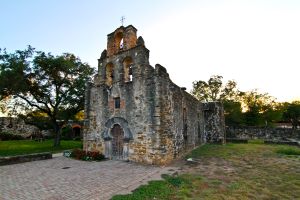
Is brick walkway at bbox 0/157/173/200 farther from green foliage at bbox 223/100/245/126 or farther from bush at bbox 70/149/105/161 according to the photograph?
green foliage at bbox 223/100/245/126

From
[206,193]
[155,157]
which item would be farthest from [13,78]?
[206,193]

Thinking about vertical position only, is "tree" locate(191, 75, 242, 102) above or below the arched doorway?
above

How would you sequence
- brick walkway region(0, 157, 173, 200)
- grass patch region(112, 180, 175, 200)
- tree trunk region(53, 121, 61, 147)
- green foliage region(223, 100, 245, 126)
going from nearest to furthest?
1. grass patch region(112, 180, 175, 200)
2. brick walkway region(0, 157, 173, 200)
3. tree trunk region(53, 121, 61, 147)
4. green foliage region(223, 100, 245, 126)

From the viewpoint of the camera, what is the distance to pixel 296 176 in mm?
9352

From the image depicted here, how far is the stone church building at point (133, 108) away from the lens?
1230 cm

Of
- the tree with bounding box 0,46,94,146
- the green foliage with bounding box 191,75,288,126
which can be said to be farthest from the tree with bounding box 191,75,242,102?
the tree with bounding box 0,46,94,146

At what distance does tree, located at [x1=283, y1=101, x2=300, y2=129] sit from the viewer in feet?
154

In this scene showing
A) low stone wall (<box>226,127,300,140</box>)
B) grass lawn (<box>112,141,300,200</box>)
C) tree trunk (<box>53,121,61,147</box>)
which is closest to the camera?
grass lawn (<box>112,141,300,200</box>)

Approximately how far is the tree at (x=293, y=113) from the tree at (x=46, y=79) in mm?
44899

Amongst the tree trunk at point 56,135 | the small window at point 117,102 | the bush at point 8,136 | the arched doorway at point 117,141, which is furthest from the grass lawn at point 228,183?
the bush at point 8,136

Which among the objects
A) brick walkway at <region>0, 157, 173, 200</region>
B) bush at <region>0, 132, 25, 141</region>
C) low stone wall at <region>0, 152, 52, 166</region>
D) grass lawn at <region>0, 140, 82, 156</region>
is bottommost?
brick walkway at <region>0, 157, 173, 200</region>

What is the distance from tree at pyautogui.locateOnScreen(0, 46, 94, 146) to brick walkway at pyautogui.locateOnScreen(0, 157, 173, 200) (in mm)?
9024

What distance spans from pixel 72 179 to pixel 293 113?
51461 millimetres

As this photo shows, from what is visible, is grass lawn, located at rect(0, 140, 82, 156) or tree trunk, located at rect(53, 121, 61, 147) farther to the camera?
tree trunk, located at rect(53, 121, 61, 147)
